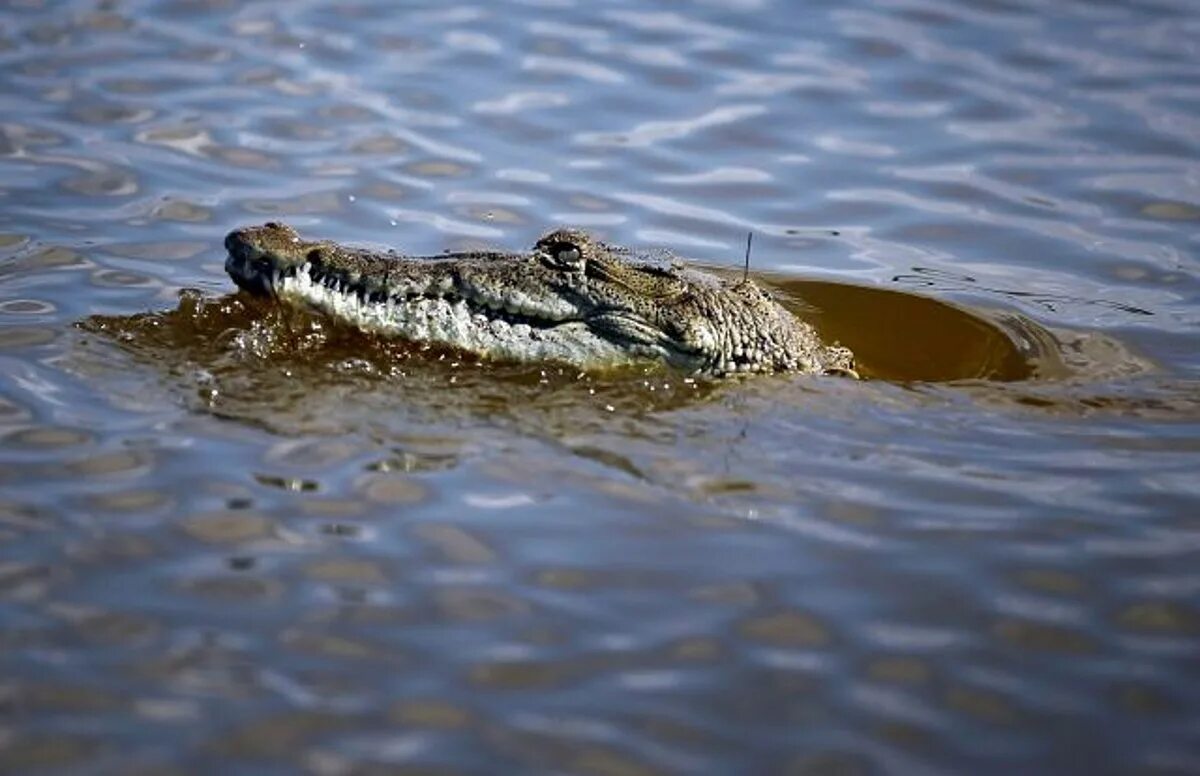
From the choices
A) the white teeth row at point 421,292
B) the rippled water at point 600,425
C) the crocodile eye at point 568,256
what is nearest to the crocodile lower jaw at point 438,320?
the white teeth row at point 421,292

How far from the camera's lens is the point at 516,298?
7.30m

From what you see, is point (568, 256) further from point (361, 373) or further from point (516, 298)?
point (361, 373)

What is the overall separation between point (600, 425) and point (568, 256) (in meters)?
0.92

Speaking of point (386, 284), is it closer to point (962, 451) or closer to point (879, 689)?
point (962, 451)

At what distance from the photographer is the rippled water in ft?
15.7

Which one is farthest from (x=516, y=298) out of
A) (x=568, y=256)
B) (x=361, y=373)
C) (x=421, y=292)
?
(x=361, y=373)

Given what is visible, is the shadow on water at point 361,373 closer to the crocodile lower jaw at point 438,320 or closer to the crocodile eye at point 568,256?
the crocodile lower jaw at point 438,320

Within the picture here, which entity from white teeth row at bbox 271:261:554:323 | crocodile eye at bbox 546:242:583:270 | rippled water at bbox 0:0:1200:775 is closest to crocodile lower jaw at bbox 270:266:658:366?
white teeth row at bbox 271:261:554:323

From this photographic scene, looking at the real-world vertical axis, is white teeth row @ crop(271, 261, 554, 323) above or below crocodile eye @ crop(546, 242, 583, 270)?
below

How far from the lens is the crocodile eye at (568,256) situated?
7.36m

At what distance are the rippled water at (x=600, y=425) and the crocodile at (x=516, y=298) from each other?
5.8 inches

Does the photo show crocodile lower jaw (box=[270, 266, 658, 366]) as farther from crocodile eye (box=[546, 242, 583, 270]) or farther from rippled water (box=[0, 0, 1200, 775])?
crocodile eye (box=[546, 242, 583, 270])

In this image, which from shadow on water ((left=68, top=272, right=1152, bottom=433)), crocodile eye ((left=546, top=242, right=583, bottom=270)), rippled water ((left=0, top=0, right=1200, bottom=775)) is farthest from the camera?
crocodile eye ((left=546, top=242, right=583, bottom=270))

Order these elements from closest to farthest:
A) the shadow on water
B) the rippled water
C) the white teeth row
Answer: the rippled water < the shadow on water < the white teeth row
